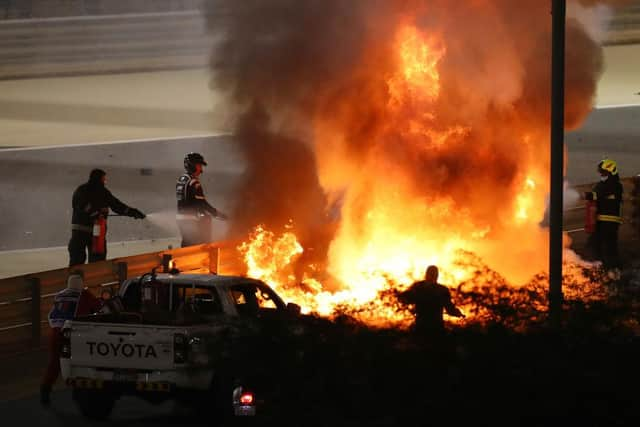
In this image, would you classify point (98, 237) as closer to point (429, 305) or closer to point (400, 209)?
point (400, 209)

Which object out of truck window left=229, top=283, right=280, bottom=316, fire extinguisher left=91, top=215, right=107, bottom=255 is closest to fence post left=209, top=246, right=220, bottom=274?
fire extinguisher left=91, top=215, right=107, bottom=255

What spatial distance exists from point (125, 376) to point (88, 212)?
714 cm

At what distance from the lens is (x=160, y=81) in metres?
34.2

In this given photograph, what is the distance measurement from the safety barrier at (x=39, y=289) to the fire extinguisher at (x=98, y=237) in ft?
3.59

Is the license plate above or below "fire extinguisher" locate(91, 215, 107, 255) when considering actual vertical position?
below

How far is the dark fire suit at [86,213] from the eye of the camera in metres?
19.1

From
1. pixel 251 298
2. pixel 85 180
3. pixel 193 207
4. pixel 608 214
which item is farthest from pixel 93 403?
pixel 85 180

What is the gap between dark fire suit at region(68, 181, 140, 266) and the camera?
19078mm

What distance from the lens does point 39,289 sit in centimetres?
1662

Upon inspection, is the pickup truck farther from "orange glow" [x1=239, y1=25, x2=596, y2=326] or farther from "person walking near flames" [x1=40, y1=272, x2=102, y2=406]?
"orange glow" [x1=239, y1=25, x2=596, y2=326]

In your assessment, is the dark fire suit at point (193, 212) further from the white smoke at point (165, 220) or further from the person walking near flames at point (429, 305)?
the person walking near flames at point (429, 305)

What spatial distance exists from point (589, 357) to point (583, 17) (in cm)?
1082

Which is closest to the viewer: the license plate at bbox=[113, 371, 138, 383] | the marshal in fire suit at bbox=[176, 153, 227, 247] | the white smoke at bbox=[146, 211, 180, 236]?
the license plate at bbox=[113, 371, 138, 383]

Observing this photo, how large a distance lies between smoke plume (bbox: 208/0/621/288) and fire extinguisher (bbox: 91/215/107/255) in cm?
190
